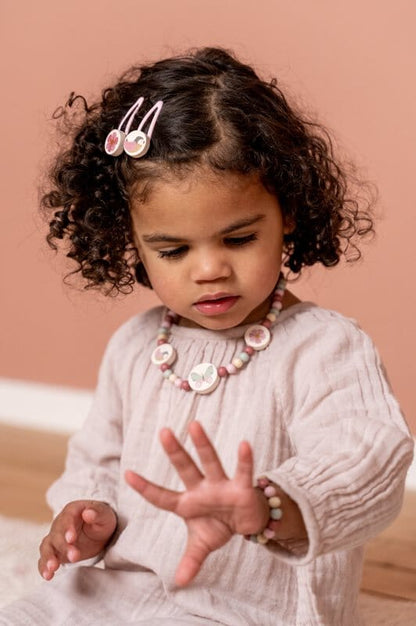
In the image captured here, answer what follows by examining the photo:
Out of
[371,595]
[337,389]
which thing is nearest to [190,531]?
[337,389]

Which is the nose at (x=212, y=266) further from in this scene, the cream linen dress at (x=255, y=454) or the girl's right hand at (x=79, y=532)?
the girl's right hand at (x=79, y=532)

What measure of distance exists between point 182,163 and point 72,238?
0.84 ft

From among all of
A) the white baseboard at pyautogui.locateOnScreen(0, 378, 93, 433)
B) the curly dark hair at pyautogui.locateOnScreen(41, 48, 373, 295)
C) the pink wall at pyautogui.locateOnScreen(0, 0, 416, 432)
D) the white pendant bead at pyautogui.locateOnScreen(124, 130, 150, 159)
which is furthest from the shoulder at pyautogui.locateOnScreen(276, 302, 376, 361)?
the white baseboard at pyautogui.locateOnScreen(0, 378, 93, 433)

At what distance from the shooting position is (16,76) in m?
2.11

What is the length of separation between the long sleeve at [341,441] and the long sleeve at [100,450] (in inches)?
10.9

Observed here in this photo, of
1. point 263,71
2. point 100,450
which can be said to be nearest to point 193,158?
point 100,450

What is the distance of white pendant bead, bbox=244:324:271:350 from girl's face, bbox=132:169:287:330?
3 cm

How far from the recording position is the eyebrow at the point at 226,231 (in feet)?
3.29

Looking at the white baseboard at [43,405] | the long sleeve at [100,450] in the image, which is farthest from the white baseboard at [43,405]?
the long sleeve at [100,450]

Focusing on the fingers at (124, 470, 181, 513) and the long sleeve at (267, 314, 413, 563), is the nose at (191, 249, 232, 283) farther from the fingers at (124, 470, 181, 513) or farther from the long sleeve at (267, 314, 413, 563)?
the fingers at (124, 470, 181, 513)

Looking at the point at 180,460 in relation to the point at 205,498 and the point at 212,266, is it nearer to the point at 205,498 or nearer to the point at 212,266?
the point at 205,498

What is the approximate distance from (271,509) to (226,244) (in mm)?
318

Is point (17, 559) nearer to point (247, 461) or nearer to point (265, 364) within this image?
point (265, 364)

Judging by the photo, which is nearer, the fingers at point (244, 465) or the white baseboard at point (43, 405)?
the fingers at point (244, 465)
